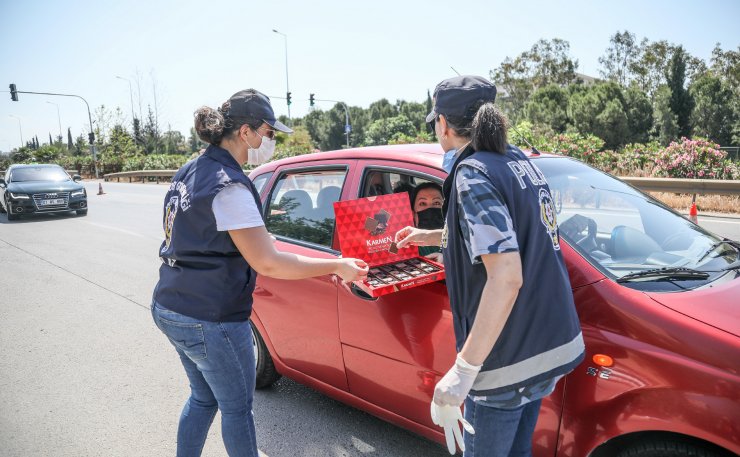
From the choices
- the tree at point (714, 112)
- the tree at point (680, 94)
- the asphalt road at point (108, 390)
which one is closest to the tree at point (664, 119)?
the tree at point (680, 94)

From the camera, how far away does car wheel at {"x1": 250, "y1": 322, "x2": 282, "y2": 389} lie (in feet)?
11.3

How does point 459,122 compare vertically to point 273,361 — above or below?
above

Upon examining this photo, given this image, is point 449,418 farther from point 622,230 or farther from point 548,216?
point 622,230

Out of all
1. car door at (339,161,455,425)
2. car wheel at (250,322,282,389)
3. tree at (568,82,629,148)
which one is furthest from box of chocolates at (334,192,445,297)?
tree at (568,82,629,148)

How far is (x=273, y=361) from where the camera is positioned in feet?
11.1

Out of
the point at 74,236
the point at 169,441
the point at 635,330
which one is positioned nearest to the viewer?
the point at 635,330

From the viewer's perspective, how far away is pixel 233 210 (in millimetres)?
1910

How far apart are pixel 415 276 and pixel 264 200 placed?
1.67m

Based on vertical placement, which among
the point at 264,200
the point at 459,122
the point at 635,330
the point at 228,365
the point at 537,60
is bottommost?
the point at 228,365

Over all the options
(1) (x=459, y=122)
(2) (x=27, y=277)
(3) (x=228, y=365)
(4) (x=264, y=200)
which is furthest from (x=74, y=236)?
(1) (x=459, y=122)

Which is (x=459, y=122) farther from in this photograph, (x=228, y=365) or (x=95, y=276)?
(x=95, y=276)

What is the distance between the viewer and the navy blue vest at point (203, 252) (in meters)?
1.95

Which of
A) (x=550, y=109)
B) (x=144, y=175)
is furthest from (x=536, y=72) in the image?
(x=144, y=175)

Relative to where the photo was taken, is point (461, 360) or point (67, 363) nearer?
point (461, 360)
